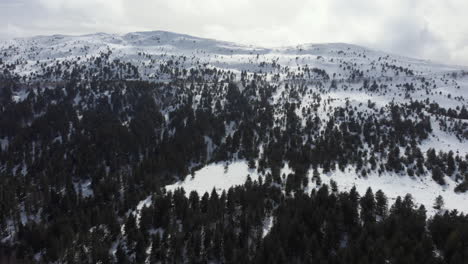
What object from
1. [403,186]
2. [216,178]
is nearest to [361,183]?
[403,186]

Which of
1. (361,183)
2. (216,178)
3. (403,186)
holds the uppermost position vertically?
(361,183)

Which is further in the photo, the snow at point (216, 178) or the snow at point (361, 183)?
the snow at point (216, 178)

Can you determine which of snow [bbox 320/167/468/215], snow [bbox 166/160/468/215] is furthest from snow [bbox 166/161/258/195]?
snow [bbox 320/167/468/215]

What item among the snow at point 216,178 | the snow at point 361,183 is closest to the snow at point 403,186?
the snow at point 361,183

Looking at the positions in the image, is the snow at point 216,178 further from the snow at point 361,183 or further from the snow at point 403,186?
the snow at point 403,186

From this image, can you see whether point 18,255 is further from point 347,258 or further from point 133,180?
point 347,258

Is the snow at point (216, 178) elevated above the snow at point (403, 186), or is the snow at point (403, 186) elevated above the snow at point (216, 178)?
the snow at point (403, 186)

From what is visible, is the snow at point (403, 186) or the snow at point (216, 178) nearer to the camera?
the snow at point (403, 186)

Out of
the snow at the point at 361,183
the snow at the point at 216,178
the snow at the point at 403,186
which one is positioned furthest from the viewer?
the snow at the point at 216,178

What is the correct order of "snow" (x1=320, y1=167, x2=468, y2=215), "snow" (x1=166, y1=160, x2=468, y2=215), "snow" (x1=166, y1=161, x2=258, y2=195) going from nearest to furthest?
"snow" (x1=320, y1=167, x2=468, y2=215) < "snow" (x1=166, y1=160, x2=468, y2=215) < "snow" (x1=166, y1=161, x2=258, y2=195)

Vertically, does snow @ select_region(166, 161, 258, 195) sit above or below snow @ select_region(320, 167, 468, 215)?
below

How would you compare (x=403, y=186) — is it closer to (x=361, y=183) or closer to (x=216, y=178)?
(x=361, y=183)

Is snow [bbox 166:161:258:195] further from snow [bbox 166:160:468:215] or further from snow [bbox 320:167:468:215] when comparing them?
snow [bbox 320:167:468:215]

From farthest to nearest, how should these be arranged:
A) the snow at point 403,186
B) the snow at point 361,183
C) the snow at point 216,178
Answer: the snow at point 216,178, the snow at point 361,183, the snow at point 403,186
